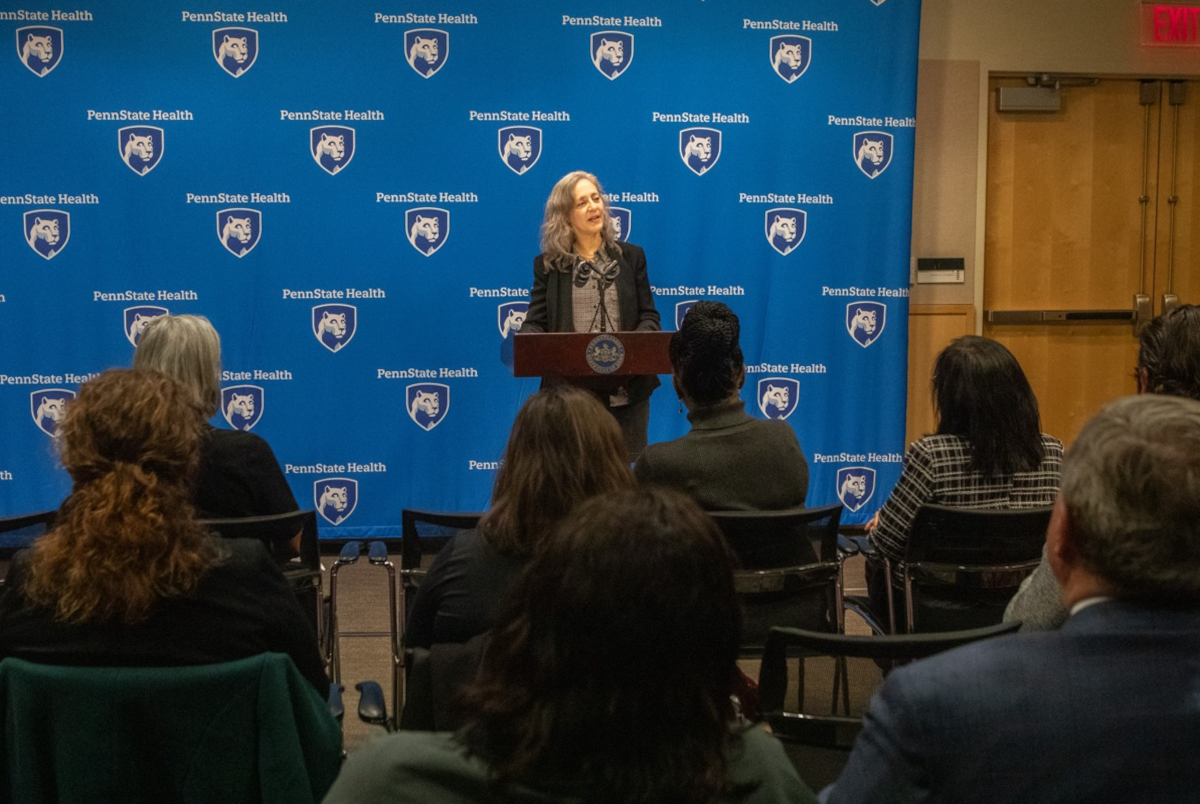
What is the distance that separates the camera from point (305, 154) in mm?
5641

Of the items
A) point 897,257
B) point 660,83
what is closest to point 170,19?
point 660,83

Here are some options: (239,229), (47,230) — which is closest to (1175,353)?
(239,229)

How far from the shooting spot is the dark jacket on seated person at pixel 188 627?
5.71 feet

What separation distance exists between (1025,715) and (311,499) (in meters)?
5.04

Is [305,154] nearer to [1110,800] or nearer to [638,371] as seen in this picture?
[638,371]

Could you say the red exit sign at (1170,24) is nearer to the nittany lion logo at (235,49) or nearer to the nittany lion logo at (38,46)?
the nittany lion logo at (235,49)

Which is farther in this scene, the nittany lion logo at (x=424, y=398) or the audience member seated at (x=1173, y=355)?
the nittany lion logo at (x=424, y=398)

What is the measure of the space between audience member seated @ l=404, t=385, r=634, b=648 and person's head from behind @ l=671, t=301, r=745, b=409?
2.48 feet

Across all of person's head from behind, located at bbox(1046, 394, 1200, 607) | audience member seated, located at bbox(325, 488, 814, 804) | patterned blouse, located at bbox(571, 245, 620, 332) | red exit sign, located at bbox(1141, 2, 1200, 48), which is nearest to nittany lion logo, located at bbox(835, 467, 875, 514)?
patterned blouse, located at bbox(571, 245, 620, 332)

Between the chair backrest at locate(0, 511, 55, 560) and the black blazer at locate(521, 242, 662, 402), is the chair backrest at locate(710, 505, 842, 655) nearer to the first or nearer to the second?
the chair backrest at locate(0, 511, 55, 560)

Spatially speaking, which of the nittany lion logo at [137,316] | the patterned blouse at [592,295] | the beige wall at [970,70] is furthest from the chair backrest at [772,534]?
the nittany lion logo at [137,316]

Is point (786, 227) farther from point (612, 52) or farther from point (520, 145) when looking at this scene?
point (520, 145)

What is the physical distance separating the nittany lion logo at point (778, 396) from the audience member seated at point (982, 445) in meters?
2.94

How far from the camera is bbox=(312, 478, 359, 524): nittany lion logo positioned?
5.80 metres
